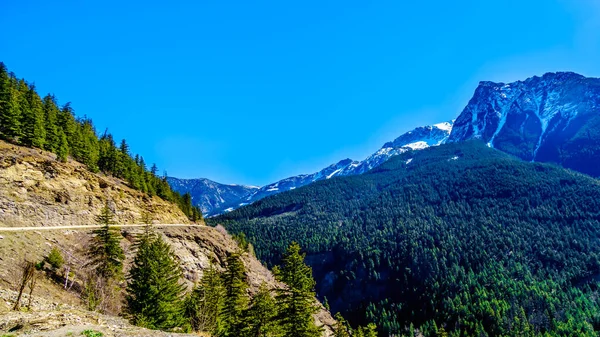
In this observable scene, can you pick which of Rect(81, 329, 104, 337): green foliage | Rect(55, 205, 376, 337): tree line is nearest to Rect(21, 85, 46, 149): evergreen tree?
Rect(55, 205, 376, 337): tree line

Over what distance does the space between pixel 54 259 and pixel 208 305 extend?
1806 centimetres

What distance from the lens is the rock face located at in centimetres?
4822

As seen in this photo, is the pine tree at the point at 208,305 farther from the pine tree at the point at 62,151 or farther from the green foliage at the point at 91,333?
the pine tree at the point at 62,151

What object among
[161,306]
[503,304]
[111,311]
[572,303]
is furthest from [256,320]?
[572,303]

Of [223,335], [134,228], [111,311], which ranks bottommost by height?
[223,335]

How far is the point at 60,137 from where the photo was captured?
248 ft

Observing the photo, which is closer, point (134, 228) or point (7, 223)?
point (7, 223)

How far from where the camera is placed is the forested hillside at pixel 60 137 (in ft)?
218

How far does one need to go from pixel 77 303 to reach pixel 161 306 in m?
8.56

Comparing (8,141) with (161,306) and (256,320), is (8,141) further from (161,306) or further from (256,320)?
(256,320)

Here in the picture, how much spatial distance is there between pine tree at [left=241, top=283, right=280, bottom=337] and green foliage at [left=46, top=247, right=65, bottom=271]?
22535 millimetres

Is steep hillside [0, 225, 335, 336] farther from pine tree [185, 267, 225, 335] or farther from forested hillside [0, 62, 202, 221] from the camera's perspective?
forested hillside [0, 62, 202, 221]

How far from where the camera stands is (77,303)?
38594mm

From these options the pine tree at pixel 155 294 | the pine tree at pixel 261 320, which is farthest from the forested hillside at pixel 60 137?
the pine tree at pixel 261 320
